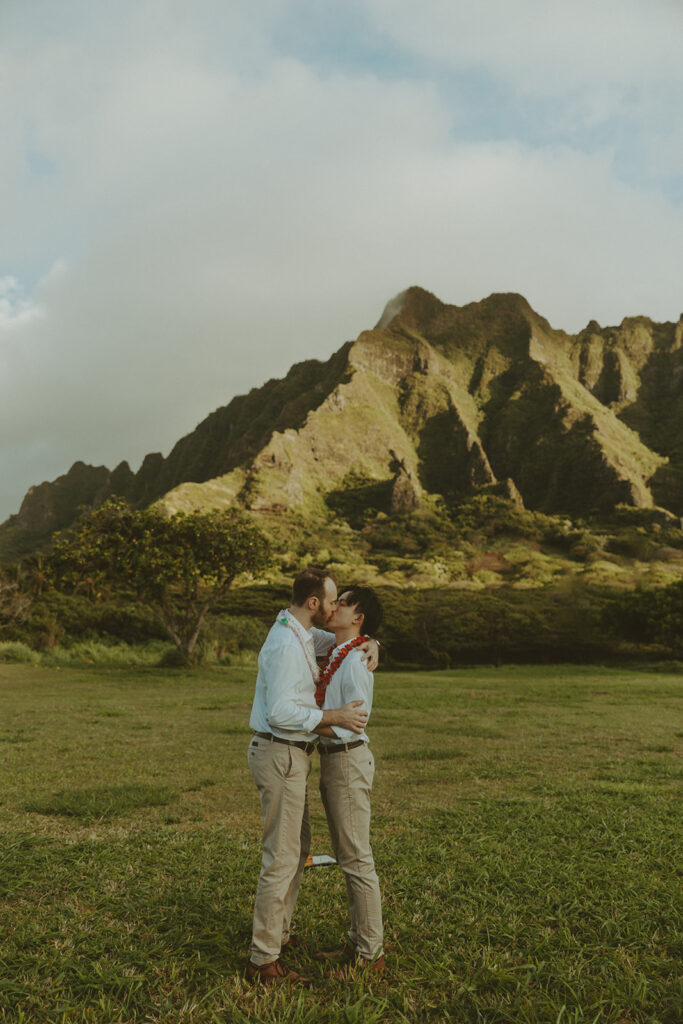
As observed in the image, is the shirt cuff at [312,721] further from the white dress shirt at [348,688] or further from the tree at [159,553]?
the tree at [159,553]

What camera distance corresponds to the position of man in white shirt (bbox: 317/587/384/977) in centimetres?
340

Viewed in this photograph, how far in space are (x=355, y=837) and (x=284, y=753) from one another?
0.61m

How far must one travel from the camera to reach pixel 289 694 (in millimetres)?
3449

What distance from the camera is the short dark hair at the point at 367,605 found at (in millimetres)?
3824

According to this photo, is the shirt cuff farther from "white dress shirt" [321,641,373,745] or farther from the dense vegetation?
the dense vegetation

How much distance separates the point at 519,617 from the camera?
37.7 meters

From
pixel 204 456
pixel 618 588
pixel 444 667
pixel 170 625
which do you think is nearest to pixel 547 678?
pixel 444 667

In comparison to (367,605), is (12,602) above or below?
below

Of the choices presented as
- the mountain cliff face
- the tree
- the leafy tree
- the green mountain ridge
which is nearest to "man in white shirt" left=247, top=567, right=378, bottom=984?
the tree

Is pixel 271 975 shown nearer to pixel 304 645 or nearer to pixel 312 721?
pixel 312 721

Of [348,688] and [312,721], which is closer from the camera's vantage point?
[312,721]

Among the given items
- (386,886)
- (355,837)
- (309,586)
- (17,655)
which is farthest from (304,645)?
(17,655)

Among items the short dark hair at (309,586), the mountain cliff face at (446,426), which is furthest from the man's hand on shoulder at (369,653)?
the mountain cliff face at (446,426)

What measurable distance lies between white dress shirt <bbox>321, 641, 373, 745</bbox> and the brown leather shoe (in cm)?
116
